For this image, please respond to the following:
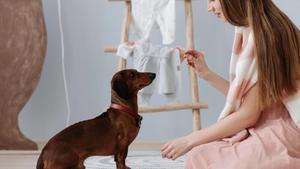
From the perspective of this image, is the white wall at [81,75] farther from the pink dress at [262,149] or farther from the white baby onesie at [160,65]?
the pink dress at [262,149]

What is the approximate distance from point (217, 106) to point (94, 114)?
1.98ft

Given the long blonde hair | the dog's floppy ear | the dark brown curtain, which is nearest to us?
the long blonde hair

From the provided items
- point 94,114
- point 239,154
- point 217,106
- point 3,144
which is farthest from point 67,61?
point 239,154

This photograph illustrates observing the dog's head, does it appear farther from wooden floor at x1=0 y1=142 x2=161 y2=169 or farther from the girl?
wooden floor at x1=0 y1=142 x2=161 y2=169

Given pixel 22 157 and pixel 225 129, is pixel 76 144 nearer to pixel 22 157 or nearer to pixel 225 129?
pixel 225 129

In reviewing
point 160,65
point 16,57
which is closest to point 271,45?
point 160,65

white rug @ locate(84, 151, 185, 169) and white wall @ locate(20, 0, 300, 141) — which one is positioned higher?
white wall @ locate(20, 0, 300, 141)

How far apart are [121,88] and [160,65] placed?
854mm

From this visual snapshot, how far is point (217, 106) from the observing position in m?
2.68

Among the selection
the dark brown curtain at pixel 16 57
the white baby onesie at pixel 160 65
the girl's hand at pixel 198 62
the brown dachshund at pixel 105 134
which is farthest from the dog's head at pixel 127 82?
the dark brown curtain at pixel 16 57

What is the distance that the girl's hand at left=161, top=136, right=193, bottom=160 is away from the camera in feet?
3.59

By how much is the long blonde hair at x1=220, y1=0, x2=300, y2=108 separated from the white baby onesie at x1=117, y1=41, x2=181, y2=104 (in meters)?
1.16

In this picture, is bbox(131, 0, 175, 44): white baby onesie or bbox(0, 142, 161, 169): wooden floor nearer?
bbox(0, 142, 161, 169): wooden floor

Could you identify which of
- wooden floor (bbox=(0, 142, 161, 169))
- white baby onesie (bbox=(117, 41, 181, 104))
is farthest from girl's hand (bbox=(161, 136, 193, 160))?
white baby onesie (bbox=(117, 41, 181, 104))
